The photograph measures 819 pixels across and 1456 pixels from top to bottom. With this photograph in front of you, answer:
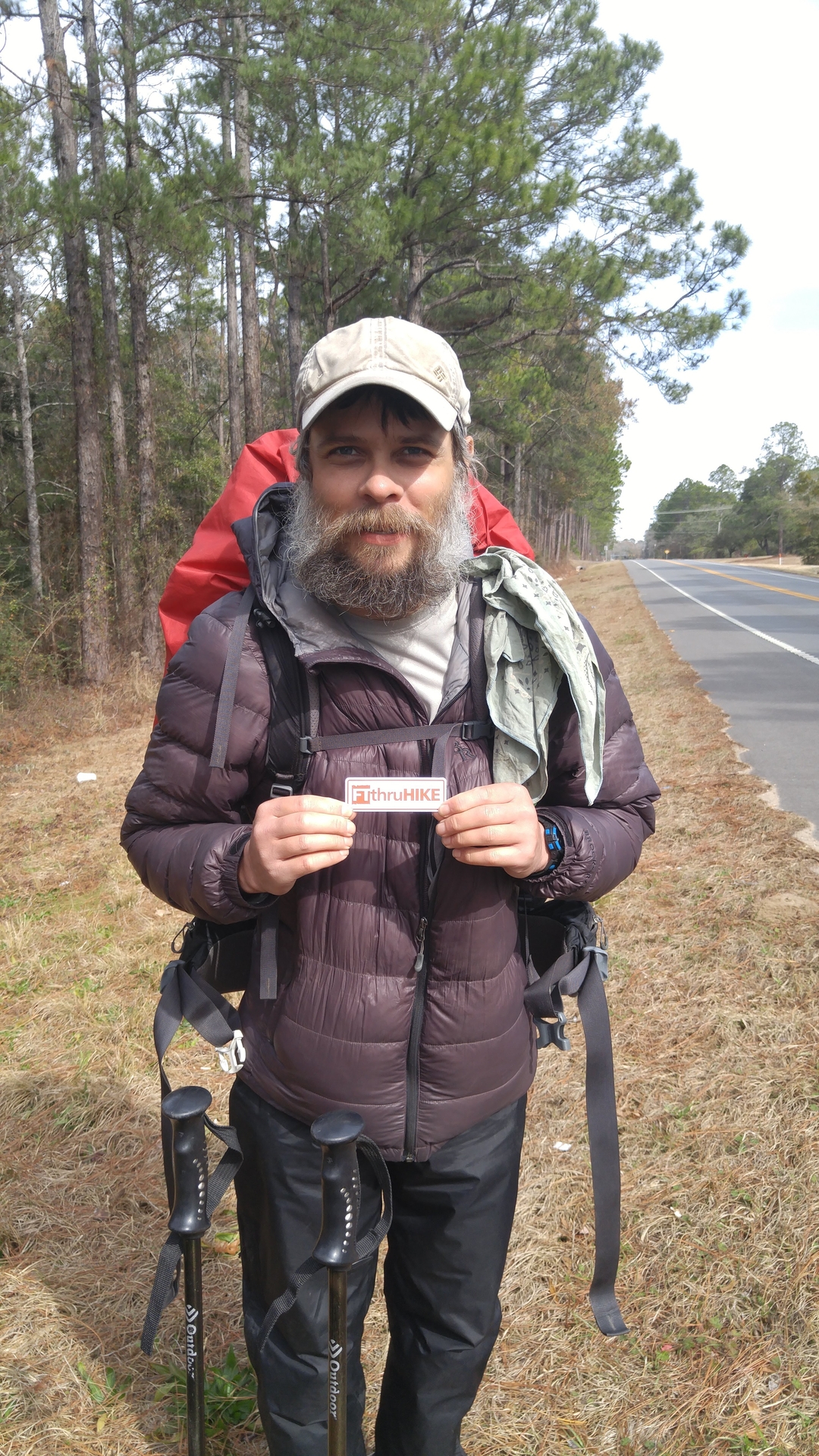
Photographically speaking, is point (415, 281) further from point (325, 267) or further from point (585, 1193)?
point (585, 1193)

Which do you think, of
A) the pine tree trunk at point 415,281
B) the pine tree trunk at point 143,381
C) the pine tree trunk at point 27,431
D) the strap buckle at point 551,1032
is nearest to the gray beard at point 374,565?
the strap buckle at point 551,1032

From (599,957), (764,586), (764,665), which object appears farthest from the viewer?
(764,586)

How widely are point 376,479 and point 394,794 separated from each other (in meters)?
0.48

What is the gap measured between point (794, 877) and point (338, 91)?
10414 millimetres

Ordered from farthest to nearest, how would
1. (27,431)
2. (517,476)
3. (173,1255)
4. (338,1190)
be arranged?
(517,476) < (27,431) < (173,1255) < (338,1190)

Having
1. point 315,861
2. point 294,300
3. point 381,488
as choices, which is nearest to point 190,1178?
point 315,861

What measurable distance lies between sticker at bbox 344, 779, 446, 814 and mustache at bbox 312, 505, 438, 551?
38 centimetres

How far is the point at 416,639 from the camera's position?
4.83ft

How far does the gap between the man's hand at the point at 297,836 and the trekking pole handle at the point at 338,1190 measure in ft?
1.06

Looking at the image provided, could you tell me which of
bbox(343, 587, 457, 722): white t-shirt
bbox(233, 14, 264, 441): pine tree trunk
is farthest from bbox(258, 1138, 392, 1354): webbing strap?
bbox(233, 14, 264, 441): pine tree trunk

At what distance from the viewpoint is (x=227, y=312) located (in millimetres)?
23391

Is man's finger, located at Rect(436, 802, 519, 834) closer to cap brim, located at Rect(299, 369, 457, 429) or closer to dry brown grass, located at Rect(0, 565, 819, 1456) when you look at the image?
cap brim, located at Rect(299, 369, 457, 429)

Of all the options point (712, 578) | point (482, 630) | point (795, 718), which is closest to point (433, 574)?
point (482, 630)

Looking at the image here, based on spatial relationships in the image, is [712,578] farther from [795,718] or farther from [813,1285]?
[813,1285]
